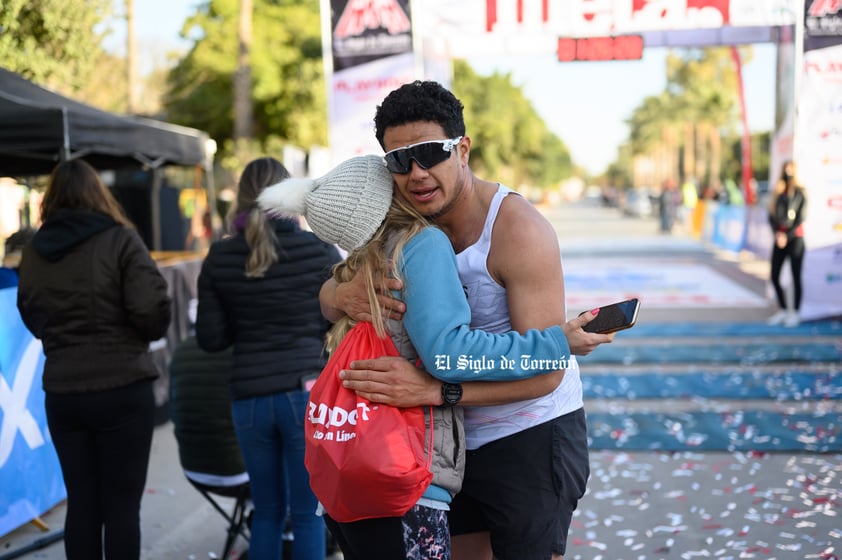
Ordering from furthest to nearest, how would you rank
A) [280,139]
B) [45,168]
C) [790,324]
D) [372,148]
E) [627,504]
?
[280,139]
[372,148]
[790,324]
[45,168]
[627,504]

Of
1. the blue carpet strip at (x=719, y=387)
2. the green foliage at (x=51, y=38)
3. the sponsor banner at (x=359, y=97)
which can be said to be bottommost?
the blue carpet strip at (x=719, y=387)

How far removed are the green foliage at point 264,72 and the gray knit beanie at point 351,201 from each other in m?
30.2

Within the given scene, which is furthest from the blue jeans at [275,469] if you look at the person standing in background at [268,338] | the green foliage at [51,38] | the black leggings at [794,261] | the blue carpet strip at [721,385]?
the black leggings at [794,261]

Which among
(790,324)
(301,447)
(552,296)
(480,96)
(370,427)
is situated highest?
(480,96)

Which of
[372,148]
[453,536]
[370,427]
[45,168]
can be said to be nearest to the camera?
[370,427]

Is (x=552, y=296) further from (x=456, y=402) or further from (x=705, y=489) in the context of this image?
(x=705, y=489)

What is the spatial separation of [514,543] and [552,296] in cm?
63

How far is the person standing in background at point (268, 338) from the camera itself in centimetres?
308

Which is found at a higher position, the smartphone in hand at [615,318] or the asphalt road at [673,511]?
the smartphone in hand at [615,318]

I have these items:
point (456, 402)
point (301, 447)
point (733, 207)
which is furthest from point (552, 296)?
point (733, 207)

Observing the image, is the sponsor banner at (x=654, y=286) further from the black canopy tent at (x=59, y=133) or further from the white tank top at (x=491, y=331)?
the white tank top at (x=491, y=331)

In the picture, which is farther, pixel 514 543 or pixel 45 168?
pixel 45 168

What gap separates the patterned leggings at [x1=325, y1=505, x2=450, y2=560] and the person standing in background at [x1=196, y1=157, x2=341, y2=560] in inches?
50.7

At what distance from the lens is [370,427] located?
174 cm
